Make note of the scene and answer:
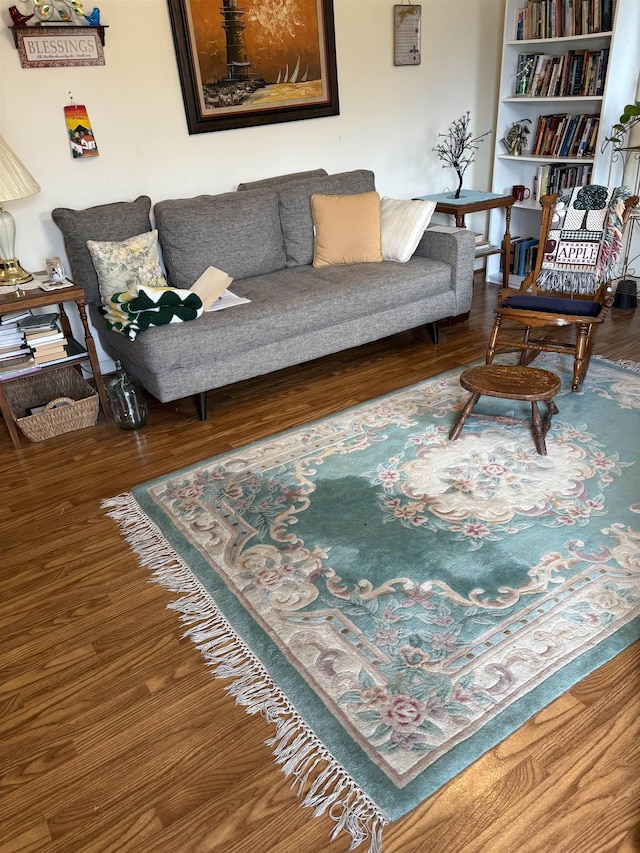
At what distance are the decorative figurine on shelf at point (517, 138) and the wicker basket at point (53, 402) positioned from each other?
3.43 m

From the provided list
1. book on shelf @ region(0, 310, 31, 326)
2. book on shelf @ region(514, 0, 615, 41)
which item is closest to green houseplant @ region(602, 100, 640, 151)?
book on shelf @ region(514, 0, 615, 41)

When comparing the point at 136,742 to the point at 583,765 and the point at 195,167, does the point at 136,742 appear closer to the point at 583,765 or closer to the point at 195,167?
the point at 583,765

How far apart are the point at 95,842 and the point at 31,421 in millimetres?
2082

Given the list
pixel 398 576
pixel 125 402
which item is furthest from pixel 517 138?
pixel 398 576

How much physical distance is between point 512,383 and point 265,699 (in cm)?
163

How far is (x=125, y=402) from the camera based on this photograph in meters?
3.15

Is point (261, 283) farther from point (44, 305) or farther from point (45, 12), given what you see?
point (45, 12)

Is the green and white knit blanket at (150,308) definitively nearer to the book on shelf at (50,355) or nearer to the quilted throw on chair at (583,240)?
the book on shelf at (50,355)

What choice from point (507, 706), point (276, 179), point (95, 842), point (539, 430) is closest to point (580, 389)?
point (539, 430)

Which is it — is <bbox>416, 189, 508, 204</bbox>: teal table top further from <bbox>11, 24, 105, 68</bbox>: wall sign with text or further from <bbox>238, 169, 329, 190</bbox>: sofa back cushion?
<bbox>11, 24, 105, 68</bbox>: wall sign with text

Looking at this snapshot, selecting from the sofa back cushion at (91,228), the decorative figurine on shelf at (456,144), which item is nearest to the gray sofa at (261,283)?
the sofa back cushion at (91,228)

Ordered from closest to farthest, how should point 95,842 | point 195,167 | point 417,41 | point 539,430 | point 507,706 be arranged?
point 95,842 < point 507,706 < point 539,430 < point 195,167 < point 417,41

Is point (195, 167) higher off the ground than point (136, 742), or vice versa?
point (195, 167)

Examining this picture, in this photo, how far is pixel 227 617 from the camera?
1995 mm
